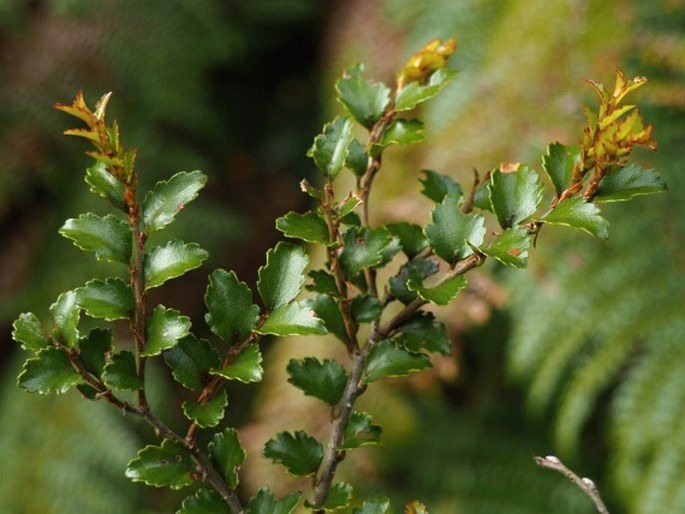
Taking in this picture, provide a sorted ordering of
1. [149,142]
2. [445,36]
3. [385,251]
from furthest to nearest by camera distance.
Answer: [149,142], [445,36], [385,251]

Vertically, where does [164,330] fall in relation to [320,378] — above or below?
above

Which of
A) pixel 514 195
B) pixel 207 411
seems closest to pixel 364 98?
pixel 514 195

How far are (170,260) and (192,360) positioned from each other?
7cm

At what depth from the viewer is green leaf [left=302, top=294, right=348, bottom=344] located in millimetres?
604

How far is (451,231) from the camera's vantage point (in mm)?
557

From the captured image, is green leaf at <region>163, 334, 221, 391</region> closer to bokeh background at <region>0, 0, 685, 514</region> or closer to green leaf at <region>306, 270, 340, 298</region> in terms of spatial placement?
green leaf at <region>306, 270, 340, 298</region>

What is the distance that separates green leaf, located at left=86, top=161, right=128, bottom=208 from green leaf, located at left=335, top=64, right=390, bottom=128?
0.18 meters

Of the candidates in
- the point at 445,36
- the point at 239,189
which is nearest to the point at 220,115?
the point at 239,189

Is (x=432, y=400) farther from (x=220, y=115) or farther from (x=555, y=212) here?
(x=555, y=212)

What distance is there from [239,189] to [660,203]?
158cm

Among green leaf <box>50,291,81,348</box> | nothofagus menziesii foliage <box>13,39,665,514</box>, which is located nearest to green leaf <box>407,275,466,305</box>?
nothofagus menziesii foliage <box>13,39,665,514</box>

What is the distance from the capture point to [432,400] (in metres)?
2.08

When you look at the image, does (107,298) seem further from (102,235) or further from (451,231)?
(451,231)

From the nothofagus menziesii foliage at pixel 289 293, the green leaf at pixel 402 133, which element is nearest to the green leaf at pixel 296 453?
the nothofagus menziesii foliage at pixel 289 293
